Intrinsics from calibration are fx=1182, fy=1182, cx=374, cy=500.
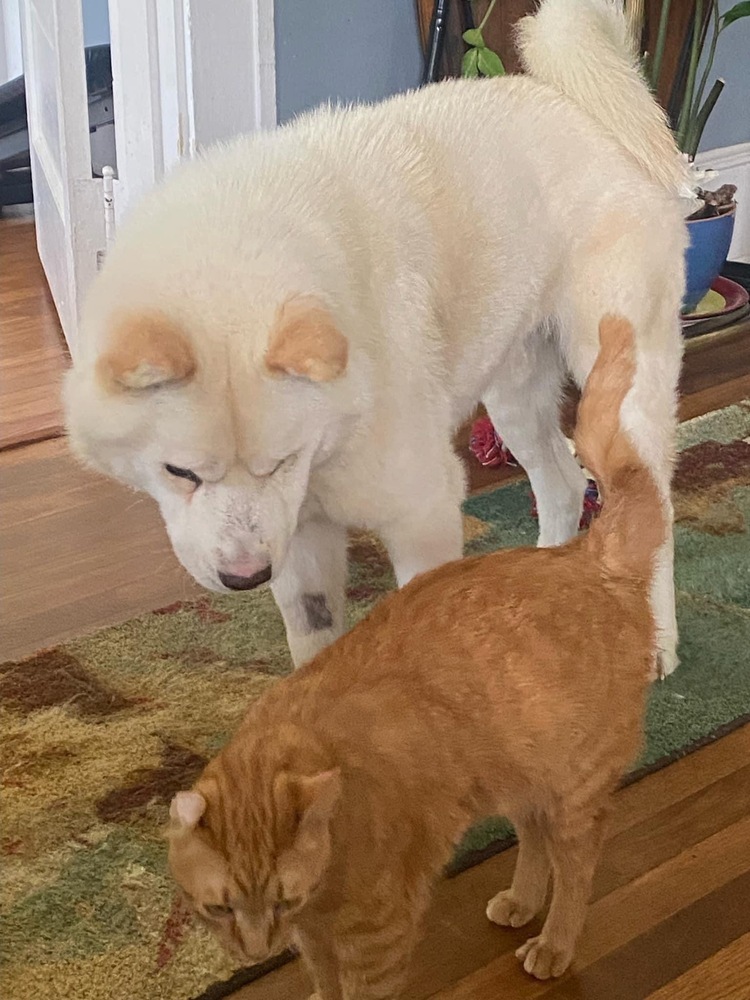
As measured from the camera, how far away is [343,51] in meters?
2.48

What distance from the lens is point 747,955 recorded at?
3.91 feet

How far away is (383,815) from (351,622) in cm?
82

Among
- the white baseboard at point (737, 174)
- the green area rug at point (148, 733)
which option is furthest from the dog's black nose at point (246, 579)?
the white baseboard at point (737, 174)

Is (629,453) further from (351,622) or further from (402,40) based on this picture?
(402,40)

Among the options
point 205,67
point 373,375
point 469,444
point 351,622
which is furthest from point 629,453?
point 205,67

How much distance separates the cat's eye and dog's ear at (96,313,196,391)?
89mm

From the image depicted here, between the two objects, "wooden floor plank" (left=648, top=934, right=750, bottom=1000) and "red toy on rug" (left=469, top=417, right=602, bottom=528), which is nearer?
"wooden floor plank" (left=648, top=934, right=750, bottom=1000)

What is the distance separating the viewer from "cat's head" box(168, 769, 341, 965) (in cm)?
84

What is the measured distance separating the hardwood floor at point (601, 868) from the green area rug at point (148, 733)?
0.05m

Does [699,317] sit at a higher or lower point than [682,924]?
lower

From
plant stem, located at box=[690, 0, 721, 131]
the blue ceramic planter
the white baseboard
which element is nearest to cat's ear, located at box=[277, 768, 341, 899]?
the blue ceramic planter

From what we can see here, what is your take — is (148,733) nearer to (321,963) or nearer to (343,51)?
(321,963)

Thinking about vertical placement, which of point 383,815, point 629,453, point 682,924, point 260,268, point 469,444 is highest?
point 260,268

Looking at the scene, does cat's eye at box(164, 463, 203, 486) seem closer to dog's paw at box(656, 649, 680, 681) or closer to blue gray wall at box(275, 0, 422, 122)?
dog's paw at box(656, 649, 680, 681)
